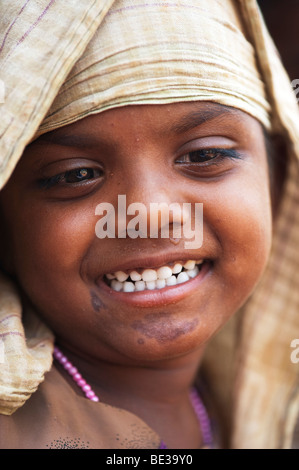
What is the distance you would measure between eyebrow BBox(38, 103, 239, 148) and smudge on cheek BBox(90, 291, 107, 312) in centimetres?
31

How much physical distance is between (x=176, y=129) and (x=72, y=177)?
0.23m

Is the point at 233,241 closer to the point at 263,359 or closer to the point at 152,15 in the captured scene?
the point at 152,15

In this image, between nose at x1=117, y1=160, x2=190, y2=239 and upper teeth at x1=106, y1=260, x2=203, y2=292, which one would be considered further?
upper teeth at x1=106, y1=260, x2=203, y2=292

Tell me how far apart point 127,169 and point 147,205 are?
0.27 ft

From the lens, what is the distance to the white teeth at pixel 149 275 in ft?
4.17

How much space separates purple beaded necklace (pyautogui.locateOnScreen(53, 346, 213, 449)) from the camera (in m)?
1.35

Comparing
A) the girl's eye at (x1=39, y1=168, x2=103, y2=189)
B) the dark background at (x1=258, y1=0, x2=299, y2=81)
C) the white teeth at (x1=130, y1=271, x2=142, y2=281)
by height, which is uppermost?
the dark background at (x1=258, y1=0, x2=299, y2=81)

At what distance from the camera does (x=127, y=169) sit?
1.18 meters

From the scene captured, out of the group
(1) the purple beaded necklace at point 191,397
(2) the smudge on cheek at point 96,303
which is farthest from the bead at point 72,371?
(2) the smudge on cheek at point 96,303

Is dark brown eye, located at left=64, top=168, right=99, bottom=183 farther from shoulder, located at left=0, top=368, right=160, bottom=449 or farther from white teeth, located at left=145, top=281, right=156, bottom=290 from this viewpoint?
shoulder, located at left=0, top=368, right=160, bottom=449

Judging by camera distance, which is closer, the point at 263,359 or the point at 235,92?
the point at 235,92

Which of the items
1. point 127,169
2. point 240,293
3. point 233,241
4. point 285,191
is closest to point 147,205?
point 127,169

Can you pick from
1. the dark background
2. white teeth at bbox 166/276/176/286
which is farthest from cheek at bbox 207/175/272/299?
the dark background

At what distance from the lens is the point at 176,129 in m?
1.20
